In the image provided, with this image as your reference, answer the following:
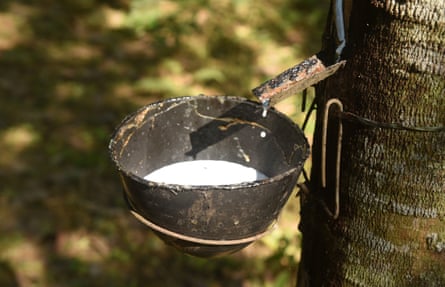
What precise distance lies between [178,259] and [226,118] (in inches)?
85.2

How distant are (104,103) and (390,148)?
14.4 feet

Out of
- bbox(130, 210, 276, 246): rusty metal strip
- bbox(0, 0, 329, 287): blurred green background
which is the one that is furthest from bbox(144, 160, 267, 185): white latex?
bbox(0, 0, 329, 287): blurred green background

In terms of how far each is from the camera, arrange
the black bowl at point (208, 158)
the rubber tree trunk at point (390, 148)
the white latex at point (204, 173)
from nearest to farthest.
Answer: the rubber tree trunk at point (390, 148) < the black bowl at point (208, 158) < the white latex at point (204, 173)

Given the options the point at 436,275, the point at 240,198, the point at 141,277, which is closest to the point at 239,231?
the point at 240,198

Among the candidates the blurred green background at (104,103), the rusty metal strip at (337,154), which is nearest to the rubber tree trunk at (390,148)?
the rusty metal strip at (337,154)

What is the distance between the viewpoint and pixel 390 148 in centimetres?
181

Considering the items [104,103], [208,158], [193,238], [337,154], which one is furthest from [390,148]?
[104,103]

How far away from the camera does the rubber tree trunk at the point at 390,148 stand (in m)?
1.69

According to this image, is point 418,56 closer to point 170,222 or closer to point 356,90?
point 356,90

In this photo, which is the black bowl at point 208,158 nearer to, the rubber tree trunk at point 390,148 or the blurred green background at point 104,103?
the rubber tree trunk at point 390,148

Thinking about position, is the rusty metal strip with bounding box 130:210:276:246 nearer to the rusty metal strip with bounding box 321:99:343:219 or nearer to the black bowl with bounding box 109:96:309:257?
the black bowl with bounding box 109:96:309:257

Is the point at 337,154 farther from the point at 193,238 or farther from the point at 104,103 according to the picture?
the point at 104,103

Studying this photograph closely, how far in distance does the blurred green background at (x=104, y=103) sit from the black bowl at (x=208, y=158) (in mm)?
1279

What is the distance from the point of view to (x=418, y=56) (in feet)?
5.53
